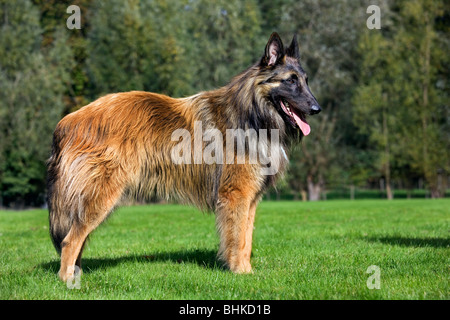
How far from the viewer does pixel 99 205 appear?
4859 millimetres

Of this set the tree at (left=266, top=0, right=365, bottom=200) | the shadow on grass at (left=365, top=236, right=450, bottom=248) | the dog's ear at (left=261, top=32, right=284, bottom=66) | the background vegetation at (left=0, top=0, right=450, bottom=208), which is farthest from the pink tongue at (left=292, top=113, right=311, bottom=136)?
the tree at (left=266, top=0, right=365, bottom=200)

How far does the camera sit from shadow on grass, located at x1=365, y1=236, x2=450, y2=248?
23.6ft

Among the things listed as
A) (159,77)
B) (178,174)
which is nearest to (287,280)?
(178,174)

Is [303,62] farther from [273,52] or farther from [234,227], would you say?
[234,227]

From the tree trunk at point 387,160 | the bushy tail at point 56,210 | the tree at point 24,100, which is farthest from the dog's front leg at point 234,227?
the tree trunk at point 387,160

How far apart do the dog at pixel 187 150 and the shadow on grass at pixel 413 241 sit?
3105mm

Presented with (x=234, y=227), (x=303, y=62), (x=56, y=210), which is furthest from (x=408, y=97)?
(x=56, y=210)

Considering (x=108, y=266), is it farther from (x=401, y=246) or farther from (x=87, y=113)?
(x=401, y=246)

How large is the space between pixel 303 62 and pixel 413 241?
27463 millimetres

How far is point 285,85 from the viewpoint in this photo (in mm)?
5293

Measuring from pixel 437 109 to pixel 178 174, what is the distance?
3366 centimetres

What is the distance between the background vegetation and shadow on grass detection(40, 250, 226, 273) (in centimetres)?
2495

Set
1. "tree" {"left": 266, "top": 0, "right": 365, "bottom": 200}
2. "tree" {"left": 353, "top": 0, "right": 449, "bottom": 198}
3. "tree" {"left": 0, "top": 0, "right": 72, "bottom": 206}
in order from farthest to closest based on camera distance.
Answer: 1. "tree" {"left": 266, "top": 0, "right": 365, "bottom": 200}
2. "tree" {"left": 353, "top": 0, "right": 449, "bottom": 198}
3. "tree" {"left": 0, "top": 0, "right": 72, "bottom": 206}

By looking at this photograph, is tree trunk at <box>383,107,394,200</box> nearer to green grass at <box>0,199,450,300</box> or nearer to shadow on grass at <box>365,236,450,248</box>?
green grass at <box>0,199,450,300</box>
